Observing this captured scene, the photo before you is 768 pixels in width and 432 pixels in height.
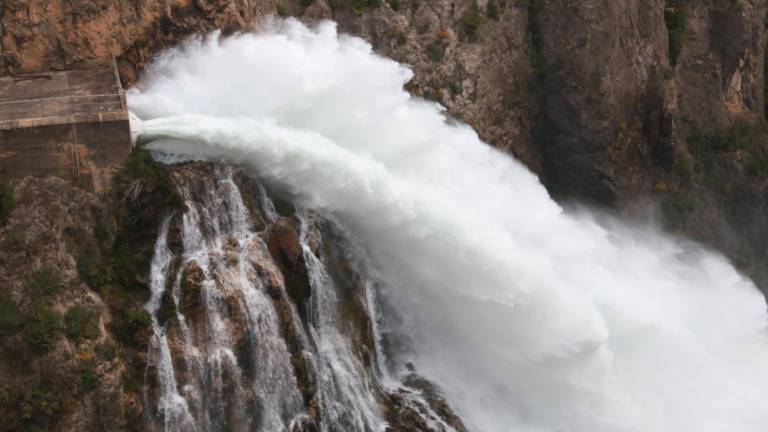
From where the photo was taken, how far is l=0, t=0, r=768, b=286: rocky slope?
1364 inches

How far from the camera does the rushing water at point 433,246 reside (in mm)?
26266

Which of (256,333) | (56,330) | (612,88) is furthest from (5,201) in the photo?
(612,88)

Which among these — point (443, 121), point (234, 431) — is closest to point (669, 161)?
point (443, 121)

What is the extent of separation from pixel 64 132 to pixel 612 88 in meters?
20.6

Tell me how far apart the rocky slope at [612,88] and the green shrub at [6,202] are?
9249 mm

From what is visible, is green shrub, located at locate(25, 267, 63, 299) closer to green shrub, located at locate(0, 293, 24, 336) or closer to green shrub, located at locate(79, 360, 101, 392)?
green shrub, located at locate(0, 293, 24, 336)

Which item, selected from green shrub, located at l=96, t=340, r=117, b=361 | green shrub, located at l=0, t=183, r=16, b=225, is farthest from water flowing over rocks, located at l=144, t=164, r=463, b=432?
green shrub, located at l=0, t=183, r=16, b=225

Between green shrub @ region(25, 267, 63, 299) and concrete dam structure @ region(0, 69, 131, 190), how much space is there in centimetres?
243

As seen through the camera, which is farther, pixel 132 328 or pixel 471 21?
pixel 471 21

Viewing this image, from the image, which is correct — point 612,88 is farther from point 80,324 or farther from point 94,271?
point 80,324

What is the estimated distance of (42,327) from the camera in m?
21.0

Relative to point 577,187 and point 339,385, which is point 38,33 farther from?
point 577,187

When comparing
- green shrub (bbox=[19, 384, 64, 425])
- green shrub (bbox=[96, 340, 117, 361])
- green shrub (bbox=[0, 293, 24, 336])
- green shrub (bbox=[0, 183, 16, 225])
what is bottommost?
green shrub (bbox=[19, 384, 64, 425])

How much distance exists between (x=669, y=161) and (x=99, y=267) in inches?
935
